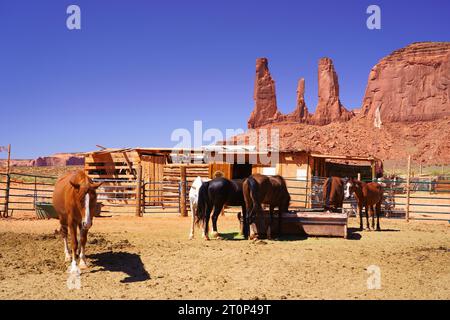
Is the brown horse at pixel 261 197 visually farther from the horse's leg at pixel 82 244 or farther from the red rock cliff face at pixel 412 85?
the red rock cliff face at pixel 412 85

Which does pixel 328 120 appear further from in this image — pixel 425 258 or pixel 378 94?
pixel 425 258

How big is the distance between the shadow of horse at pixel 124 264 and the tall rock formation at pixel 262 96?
12056cm

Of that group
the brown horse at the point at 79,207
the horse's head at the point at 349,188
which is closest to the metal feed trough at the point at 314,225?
the horse's head at the point at 349,188

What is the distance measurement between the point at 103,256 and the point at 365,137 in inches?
3302

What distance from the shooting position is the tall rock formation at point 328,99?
123875 millimetres

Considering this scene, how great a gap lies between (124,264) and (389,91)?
377ft

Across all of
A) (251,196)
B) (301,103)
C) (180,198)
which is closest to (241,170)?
(180,198)

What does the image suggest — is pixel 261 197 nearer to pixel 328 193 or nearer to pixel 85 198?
pixel 328 193

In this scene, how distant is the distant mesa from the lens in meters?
101

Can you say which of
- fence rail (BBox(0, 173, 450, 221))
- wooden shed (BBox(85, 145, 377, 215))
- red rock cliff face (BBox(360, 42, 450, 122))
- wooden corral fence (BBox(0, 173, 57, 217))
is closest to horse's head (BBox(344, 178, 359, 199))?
fence rail (BBox(0, 173, 450, 221))

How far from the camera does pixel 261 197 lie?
404 inches

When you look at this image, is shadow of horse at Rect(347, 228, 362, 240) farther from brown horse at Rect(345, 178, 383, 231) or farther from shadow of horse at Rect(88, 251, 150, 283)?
shadow of horse at Rect(88, 251, 150, 283)
